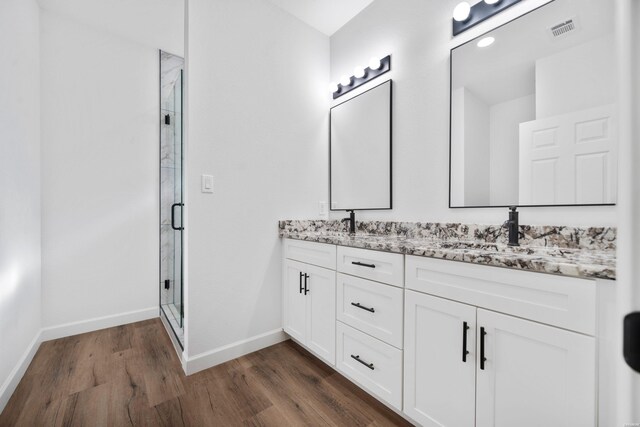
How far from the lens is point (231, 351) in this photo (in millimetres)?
1859

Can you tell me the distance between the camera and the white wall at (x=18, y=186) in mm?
1424

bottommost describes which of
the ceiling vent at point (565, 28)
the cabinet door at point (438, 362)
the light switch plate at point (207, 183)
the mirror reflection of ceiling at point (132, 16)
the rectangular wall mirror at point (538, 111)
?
the cabinet door at point (438, 362)

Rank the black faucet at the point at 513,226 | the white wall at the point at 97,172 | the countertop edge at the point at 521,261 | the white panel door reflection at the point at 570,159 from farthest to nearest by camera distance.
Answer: the white wall at the point at 97,172 < the black faucet at the point at 513,226 < the white panel door reflection at the point at 570,159 < the countertop edge at the point at 521,261

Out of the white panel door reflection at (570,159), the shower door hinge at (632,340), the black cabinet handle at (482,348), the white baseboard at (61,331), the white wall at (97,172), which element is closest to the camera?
the shower door hinge at (632,340)

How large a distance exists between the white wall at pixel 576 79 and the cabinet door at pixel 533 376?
96 cm

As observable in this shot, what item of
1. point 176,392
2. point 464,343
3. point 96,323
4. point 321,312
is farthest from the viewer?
point 96,323

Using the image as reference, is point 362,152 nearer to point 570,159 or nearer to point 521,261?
point 570,159

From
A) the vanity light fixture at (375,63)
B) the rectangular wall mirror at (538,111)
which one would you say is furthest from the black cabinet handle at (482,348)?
the vanity light fixture at (375,63)

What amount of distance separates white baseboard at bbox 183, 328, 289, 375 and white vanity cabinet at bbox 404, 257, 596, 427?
1086 mm

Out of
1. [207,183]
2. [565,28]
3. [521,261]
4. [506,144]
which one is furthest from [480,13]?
[207,183]

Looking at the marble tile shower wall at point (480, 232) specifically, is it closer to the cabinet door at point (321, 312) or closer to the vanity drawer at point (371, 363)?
the cabinet door at point (321, 312)

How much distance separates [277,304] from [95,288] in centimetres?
154

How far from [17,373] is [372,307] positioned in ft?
6.54

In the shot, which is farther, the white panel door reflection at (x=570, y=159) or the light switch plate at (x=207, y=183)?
the light switch plate at (x=207, y=183)
